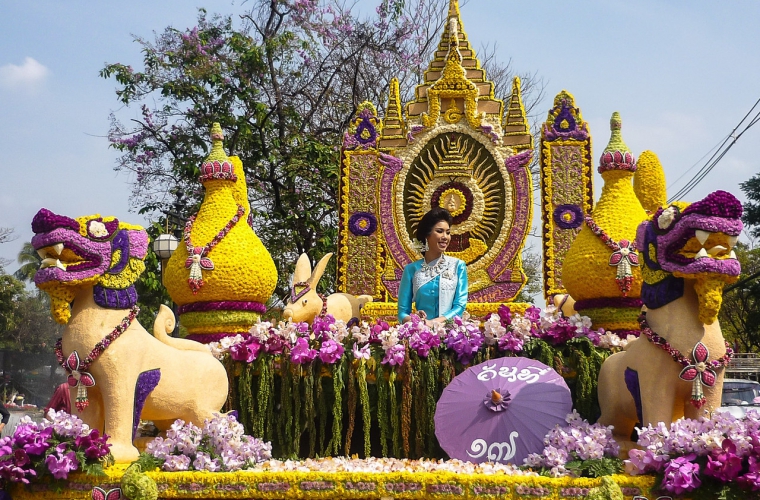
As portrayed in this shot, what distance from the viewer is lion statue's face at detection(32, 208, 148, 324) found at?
4812mm

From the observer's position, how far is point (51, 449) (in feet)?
14.6

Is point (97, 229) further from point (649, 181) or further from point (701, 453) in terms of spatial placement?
point (649, 181)

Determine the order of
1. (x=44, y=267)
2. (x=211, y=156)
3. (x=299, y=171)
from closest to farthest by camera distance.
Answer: (x=44, y=267) < (x=211, y=156) < (x=299, y=171)

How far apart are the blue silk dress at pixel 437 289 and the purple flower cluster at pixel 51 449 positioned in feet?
8.80

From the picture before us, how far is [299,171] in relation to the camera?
13.9m

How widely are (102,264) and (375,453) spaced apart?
2333 millimetres

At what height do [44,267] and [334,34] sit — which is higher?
[334,34]

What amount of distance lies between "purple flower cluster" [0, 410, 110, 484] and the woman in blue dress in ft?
8.77

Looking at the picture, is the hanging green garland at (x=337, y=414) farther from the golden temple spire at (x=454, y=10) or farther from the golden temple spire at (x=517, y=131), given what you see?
the golden temple spire at (x=454, y=10)

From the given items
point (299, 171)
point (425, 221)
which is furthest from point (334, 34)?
point (425, 221)

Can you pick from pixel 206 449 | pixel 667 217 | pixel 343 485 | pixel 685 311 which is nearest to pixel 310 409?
pixel 206 449

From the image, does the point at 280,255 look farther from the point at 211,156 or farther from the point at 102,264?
the point at 102,264

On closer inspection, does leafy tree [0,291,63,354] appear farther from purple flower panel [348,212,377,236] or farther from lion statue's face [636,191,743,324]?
lion statue's face [636,191,743,324]

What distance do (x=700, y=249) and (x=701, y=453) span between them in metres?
1.14
